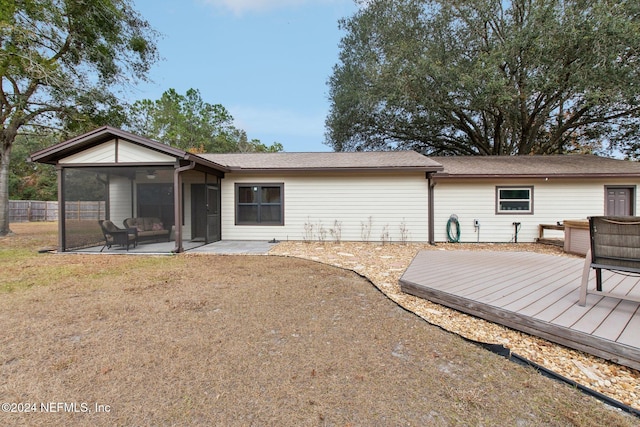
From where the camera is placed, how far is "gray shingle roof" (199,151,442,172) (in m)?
8.55

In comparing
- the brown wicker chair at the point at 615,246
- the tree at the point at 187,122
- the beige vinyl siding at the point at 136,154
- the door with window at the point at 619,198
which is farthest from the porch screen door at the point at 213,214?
the tree at the point at 187,122

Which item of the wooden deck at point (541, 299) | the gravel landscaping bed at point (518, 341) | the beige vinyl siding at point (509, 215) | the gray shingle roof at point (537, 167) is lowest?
the gravel landscaping bed at point (518, 341)

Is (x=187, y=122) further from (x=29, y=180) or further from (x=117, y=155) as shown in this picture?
(x=117, y=155)

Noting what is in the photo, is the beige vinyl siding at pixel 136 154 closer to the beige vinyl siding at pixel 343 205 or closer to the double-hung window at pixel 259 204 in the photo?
the beige vinyl siding at pixel 343 205

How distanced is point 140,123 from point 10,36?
16.7 ft

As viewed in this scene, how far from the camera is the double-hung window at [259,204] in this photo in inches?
366

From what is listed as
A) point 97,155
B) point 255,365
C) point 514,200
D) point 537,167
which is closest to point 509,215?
point 514,200

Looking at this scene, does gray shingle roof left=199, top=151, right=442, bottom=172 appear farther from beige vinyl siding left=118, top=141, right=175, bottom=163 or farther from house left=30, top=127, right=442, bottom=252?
beige vinyl siding left=118, top=141, right=175, bottom=163

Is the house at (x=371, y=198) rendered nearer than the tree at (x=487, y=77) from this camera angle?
Yes

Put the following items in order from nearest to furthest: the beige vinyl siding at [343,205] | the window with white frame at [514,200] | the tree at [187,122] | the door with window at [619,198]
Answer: the door with window at [619,198], the window with white frame at [514,200], the beige vinyl siding at [343,205], the tree at [187,122]

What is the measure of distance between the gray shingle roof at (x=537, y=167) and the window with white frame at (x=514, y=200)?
1.85ft

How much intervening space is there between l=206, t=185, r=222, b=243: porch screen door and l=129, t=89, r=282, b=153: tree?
1957cm

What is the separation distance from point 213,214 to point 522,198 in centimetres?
951

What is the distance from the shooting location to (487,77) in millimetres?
10086
